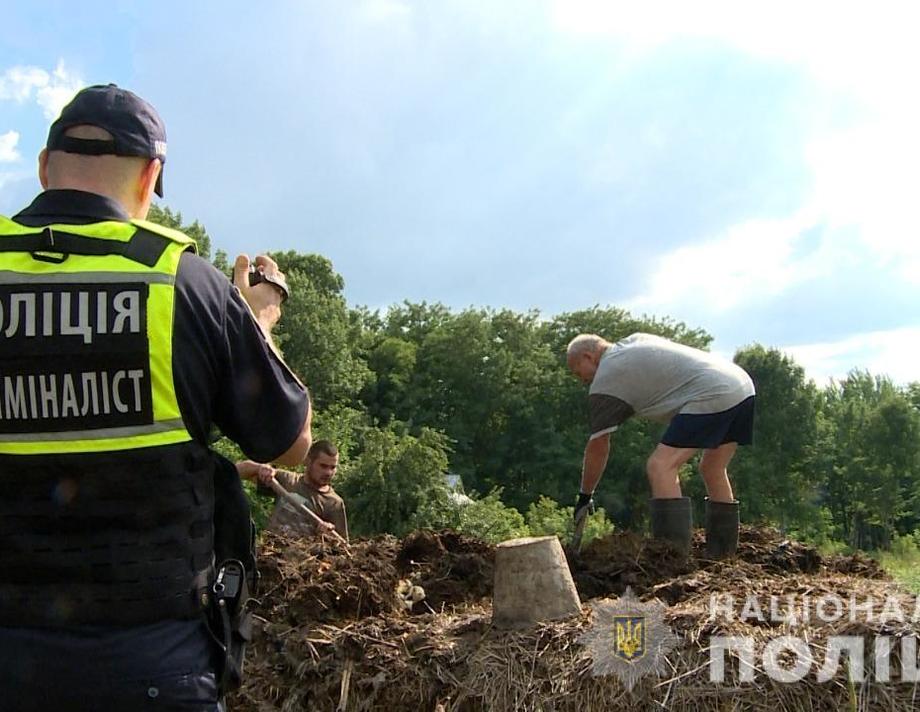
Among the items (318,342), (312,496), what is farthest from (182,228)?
(312,496)

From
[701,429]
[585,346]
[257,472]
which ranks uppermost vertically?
[585,346]

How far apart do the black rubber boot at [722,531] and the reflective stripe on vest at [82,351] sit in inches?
172

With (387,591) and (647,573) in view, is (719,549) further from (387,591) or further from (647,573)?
(387,591)

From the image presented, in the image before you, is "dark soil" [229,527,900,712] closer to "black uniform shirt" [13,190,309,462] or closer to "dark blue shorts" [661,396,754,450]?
"dark blue shorts" [661,396,754,450]

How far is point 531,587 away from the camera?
139 inches

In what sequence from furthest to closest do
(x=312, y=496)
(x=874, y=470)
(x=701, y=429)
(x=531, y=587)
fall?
1. (x=874, y=470)
2. (x=312, y=496)
3. (x=701, y=429)
4. (x=531, y=587)

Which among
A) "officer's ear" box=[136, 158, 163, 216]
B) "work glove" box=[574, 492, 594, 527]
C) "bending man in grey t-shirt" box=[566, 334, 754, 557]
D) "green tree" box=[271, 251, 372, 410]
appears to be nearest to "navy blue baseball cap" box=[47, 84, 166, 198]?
"officer's ear" box=[136, 158, 163, 216]

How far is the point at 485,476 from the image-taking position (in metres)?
42.3

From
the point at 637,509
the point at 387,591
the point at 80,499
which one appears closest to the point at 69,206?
the point at 80,499

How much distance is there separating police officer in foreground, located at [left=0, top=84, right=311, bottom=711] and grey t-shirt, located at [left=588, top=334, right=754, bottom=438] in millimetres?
4036

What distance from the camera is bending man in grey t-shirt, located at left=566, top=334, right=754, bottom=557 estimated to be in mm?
5309

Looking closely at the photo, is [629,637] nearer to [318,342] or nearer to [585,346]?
[585,346]

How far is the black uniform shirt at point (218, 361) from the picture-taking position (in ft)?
5.49

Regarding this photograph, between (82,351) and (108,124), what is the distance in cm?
49
